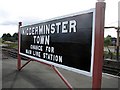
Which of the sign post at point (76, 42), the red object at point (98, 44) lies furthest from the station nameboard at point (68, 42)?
the red object at point (98, 44)

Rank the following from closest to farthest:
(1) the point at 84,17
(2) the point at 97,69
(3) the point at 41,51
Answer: (2) the point at 97,69, (1) the point at 84,17, (3) the point at 41,51

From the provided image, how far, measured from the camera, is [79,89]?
6012 mm

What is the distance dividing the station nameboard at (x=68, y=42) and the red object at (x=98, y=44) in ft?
0.50

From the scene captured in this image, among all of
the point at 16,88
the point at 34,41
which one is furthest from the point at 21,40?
the point at 16,88

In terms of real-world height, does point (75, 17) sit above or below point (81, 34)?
above

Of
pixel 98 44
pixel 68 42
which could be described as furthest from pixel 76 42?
pixel 98 44

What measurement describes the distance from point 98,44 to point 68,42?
1.17 meters

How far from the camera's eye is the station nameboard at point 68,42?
4.07 meters

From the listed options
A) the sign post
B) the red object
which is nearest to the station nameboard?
the sign post

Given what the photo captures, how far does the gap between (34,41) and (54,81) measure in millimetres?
1653

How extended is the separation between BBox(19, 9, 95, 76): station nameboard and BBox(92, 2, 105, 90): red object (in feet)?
0.50

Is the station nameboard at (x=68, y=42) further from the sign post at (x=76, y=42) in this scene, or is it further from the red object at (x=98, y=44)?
the red object at (x=98, y=44)

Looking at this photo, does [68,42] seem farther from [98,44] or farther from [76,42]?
[98,44]

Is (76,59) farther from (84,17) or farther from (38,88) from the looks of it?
(38,88)
